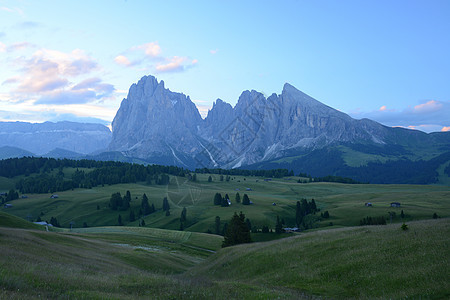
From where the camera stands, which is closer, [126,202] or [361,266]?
[361,266]

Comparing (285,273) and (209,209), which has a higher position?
(285,273)

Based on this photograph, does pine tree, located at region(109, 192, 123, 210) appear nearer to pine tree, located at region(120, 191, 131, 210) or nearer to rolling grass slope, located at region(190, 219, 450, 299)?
pine tree, located at region(120, 191, 131, 210)

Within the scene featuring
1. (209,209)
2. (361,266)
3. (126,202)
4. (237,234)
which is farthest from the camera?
(126,202)

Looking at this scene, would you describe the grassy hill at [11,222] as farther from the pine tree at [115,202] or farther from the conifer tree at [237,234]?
the pine tree at [115,202]

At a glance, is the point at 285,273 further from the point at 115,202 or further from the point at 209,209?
the point at 115,202

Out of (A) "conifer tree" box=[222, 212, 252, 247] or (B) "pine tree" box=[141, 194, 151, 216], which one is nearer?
(A) "conifer tree" box=[222, 212, 252, 247]

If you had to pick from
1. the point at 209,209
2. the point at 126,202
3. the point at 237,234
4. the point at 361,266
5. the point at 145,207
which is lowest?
the point at 145,207

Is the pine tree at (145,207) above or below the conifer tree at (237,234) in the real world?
below

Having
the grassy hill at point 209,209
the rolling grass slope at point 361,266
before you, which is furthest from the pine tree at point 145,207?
the rolling grass slope at point 361,266

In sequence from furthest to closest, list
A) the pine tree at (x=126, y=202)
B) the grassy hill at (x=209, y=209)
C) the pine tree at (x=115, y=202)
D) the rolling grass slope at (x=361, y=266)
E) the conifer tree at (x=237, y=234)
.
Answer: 1. the pine tree at (x=126, y=202)
2. the pine tree at (x=115, y=202)
3. the grassy hill at (x=209, y=209)
4. the conifer tree at (x=237, y=234)
5. the rolling grass slope at (x=361, y=266)

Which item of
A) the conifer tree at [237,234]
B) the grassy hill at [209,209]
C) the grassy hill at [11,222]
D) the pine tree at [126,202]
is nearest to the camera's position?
the grassy hill at [11,222]

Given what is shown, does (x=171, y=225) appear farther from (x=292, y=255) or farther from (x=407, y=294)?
(x=407, y=294)

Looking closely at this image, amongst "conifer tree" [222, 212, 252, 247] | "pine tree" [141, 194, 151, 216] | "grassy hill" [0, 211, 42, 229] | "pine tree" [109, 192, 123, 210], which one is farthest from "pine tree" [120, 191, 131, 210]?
"conifer tree" [222, 212, 252, 247]

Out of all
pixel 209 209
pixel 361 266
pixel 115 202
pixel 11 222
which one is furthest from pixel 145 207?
pixel 361 266
